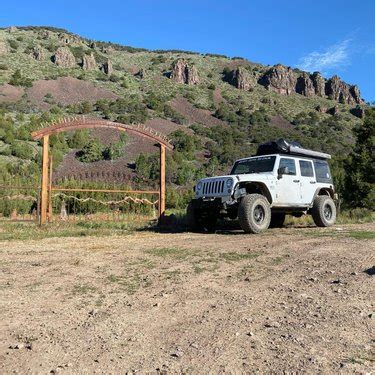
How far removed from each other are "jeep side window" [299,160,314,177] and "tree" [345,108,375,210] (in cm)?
1197

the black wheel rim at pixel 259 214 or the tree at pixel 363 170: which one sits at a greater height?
the tree at pixel 363 170

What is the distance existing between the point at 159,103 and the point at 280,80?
31006mm

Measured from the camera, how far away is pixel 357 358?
9.62 ft

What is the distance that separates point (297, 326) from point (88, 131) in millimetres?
47541

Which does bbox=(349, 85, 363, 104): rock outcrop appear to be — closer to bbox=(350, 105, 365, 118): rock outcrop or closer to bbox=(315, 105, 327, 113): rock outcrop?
bbox=(350, 105, 365, 118): rock outcrop

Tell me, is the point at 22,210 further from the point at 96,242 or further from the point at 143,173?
the point at 143,173

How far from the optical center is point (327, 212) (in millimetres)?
13008

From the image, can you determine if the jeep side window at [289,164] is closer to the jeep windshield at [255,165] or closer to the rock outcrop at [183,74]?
the jeep windshield at [255,165]

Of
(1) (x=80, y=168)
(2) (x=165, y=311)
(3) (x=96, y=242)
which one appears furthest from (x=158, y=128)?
(2) (x=165, y=311)

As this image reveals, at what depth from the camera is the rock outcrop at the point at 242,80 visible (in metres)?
81.2

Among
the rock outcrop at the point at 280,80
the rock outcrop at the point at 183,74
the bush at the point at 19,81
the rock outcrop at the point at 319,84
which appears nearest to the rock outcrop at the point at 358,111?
the rock outcrop at the point at 319,84

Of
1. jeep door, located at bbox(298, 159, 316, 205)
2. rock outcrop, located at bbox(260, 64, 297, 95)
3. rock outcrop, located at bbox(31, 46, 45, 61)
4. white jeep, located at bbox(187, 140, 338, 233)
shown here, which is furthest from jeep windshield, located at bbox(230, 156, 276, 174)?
rock outcrop, located at bbox(260, 64, 297, 95)

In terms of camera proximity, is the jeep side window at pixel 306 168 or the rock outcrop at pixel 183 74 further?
the rock outcrop at pixel 183 74

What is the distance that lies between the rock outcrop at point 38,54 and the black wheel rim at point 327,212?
6898 cm
